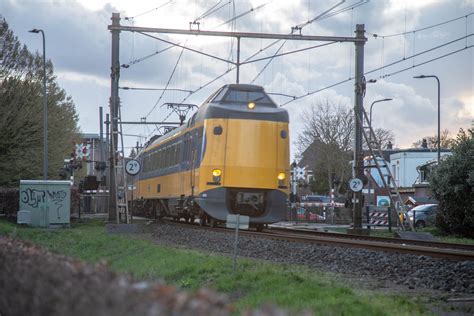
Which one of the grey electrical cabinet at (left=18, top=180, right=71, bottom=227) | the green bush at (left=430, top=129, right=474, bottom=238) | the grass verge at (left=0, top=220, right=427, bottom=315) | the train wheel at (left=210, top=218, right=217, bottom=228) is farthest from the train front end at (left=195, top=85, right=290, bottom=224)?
the grey electrical cabinet at (left=18, top=180, right=71, bottom=227)

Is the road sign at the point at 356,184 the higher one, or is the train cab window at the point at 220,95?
the train cab window at the point at 220,95

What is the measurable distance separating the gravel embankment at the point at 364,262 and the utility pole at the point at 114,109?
26.4 feet

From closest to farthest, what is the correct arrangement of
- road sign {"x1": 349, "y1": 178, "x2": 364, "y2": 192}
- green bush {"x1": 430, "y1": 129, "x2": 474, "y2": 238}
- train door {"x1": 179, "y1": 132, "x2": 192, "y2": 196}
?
train door {"x1": 179, "y1": 132, "x2": 192, "y2": 196}, road sign {"x1": 349, "y1": 178, "x2": 364, "y2": 192}, green bush {"x1": 430, "y1": 129, "x2": 474, "y2": 238}

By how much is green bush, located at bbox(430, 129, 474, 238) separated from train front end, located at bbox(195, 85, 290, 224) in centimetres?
971

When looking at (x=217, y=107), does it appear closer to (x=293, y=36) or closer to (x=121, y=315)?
(x=293, y=36)

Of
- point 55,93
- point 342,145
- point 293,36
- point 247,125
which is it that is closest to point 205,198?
point 247,125

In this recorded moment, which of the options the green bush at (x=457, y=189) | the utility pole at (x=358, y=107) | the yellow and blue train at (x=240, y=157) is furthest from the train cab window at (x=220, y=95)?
the green bush at (x=457, y=189)

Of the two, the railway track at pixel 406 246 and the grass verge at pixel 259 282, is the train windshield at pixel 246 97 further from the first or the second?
the grass verge at pixel 259 282

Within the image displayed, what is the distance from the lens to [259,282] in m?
10.8

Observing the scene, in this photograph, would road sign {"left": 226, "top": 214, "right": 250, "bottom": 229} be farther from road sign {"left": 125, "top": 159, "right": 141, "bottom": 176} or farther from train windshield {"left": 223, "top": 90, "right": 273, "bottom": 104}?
road sign {"left": 125, "top": 159, "right": 141, "bottom": 176}

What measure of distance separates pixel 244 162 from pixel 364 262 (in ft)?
27.8

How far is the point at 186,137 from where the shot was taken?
2588cm

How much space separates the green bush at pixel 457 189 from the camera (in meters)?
29.9

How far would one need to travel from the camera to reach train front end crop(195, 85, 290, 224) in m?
22.6
